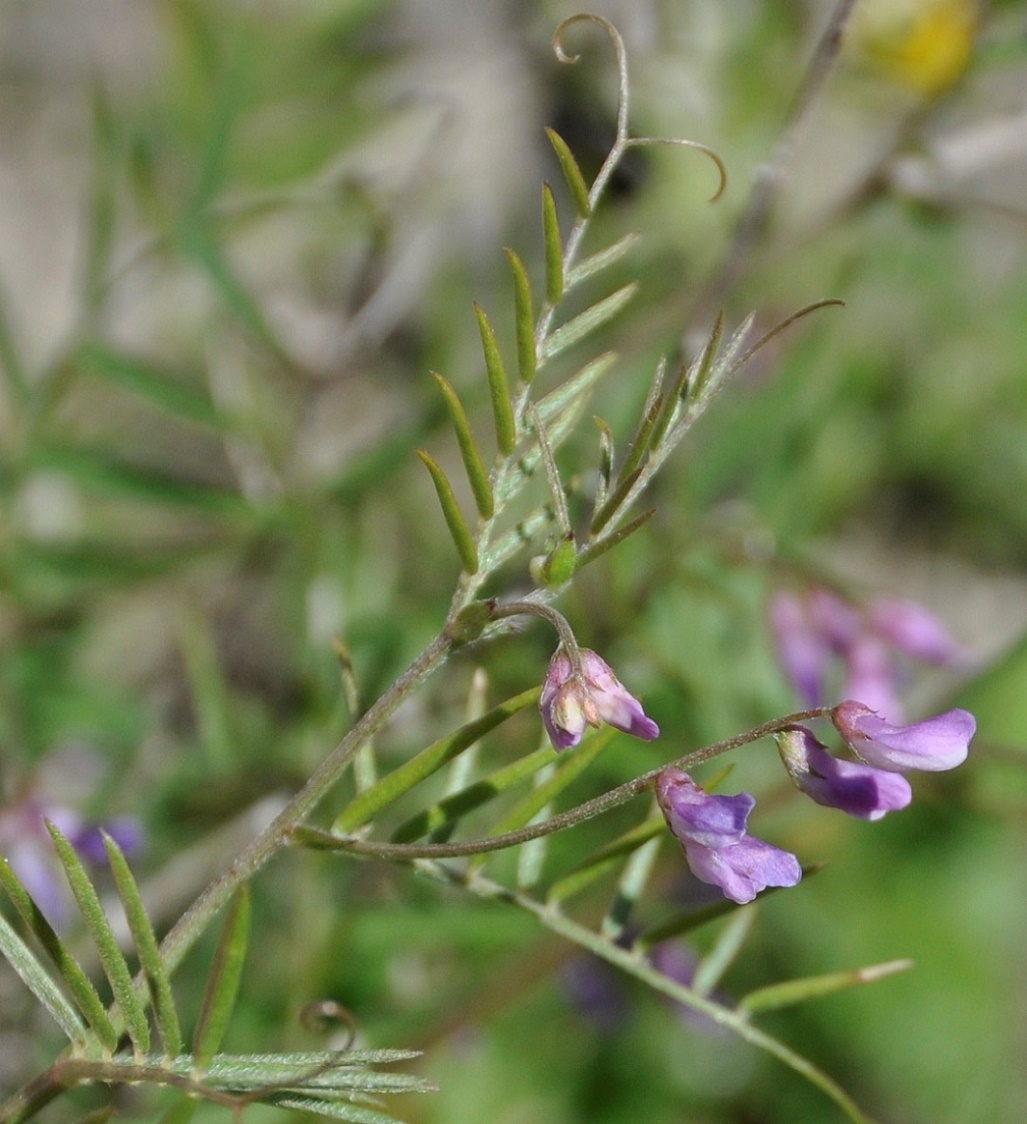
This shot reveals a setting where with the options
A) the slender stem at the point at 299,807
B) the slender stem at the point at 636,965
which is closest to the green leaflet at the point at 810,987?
the slender stem at the point at 636,965

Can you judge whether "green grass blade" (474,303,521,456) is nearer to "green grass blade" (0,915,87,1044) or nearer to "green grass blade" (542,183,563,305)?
"green grass blade" (542,183,563,305)

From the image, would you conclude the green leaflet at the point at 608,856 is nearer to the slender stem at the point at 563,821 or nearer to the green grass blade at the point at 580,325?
the slender stem at the point at 563,821

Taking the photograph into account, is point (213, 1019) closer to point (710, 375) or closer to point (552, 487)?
point (552, 487)

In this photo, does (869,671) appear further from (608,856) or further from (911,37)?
(911,37)

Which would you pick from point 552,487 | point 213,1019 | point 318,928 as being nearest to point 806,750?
point 552,487

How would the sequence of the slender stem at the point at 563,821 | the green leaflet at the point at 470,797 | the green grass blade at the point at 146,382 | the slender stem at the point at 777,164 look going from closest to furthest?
the slender stem at the point at 563,821
the green leaflet at the point at 470,797
the slender stem at the point at 777,164
the green grass blade at the point at 146,382
